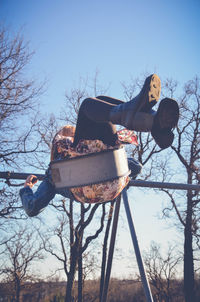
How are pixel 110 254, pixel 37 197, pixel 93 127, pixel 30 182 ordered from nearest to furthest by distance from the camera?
pixel 93 127
pixel 37 197
pixel 30 182
pixel 110 254

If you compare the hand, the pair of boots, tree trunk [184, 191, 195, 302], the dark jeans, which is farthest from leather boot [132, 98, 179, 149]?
tree trunk [184, 191, 195, 302]

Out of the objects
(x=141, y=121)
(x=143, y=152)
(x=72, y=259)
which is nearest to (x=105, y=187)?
(x=141, y=121)

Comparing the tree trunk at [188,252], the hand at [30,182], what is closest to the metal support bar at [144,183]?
the hand at [30,182]

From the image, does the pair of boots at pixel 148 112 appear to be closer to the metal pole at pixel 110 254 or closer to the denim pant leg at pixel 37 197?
the denim pant leg at pixel 37 197

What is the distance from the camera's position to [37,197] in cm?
224

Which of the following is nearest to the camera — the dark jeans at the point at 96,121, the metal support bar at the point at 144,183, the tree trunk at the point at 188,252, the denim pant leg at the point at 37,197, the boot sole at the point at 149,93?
the boot sole at the point at 149,93

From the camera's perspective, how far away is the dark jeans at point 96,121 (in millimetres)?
1925

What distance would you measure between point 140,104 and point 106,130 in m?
0.35

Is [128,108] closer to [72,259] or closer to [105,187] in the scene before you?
[105,187]

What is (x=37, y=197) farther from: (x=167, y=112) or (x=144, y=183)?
(x=144, y=183)

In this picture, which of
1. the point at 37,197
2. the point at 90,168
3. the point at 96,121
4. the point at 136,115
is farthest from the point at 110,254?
the point at 136,115

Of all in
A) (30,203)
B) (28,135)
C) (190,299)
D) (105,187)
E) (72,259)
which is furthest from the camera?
(190,299)

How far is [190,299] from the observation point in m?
12.8

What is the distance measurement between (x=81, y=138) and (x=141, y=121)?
46 centimetres
